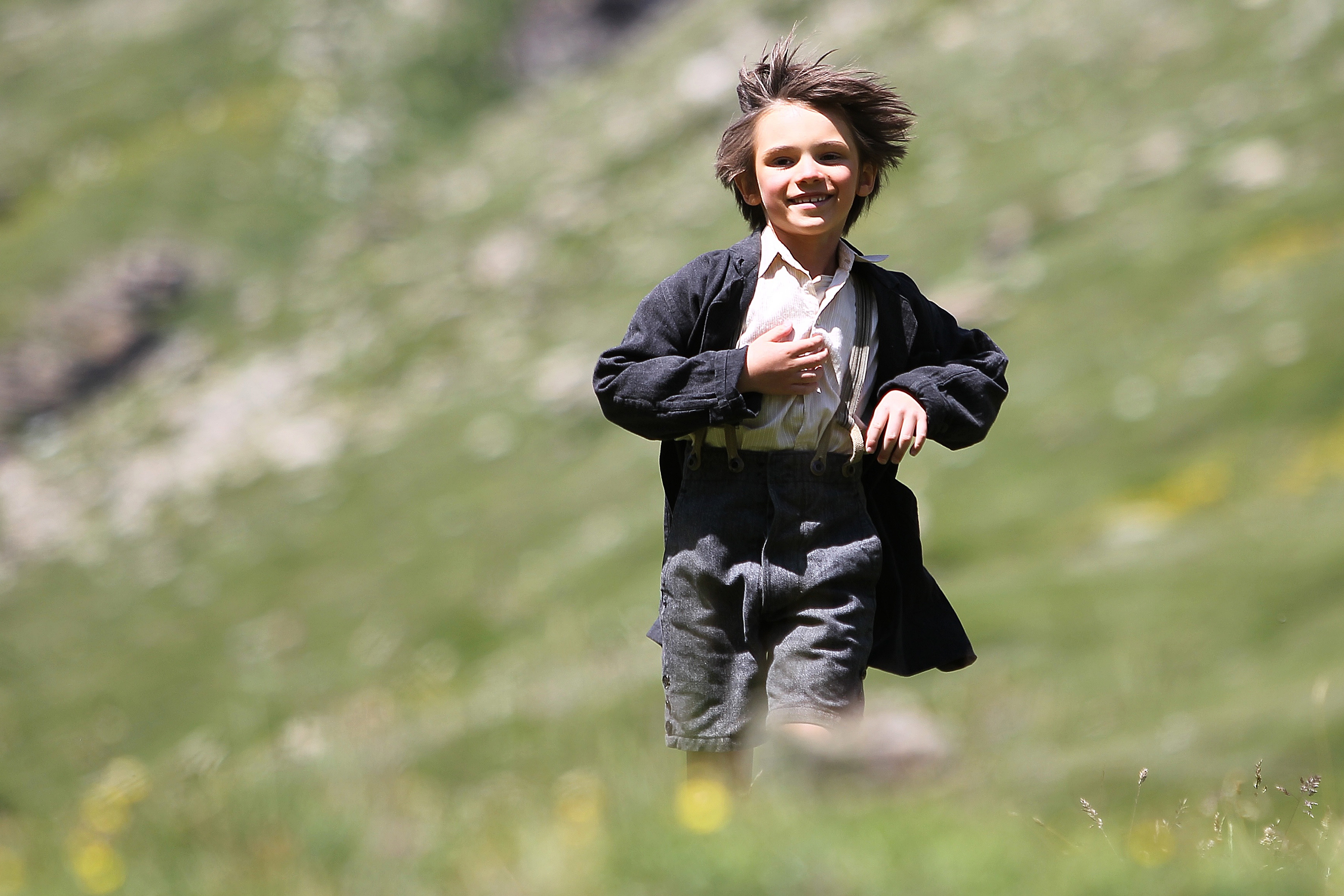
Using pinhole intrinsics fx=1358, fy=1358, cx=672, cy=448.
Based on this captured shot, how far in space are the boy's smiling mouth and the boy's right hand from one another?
0.58m

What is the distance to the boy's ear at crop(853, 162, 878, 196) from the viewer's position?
5.79 meters

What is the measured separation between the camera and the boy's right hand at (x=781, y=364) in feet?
17.1

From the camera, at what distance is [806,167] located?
18.2 feet

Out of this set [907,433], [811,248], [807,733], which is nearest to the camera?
[807,733]

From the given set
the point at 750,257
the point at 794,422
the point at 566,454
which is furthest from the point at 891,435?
the point at 566,454

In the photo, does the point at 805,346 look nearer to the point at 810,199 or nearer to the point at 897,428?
the point at 897,428

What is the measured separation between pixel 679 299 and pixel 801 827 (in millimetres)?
2477

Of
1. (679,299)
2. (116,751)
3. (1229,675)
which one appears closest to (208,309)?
(116,751)

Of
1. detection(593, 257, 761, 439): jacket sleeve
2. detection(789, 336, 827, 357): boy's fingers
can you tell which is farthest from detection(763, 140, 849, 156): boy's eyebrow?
detection(789, 336, 827, 357): boy's fingers

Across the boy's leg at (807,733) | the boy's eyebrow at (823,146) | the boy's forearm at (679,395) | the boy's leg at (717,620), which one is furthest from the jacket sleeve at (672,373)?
the boy's leg at (807,733)

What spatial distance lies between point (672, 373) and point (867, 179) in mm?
1322

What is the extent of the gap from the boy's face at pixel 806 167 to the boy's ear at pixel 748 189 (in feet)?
0.67

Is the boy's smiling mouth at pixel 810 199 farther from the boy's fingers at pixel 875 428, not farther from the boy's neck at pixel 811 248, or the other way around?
the boy's fingers at pixel 875 428

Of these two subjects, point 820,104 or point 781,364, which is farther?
point 820,104
